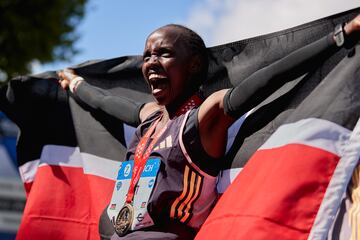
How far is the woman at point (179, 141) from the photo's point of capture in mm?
2688

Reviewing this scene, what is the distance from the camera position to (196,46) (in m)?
3.00

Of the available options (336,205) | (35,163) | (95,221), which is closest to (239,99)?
(336,205)

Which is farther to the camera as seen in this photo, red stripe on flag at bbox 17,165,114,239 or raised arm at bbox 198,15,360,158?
red stripe on flag at bbox 17,165,114,239

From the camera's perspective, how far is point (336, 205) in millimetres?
2383

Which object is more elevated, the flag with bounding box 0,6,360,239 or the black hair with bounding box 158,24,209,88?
the black hair with bounding box 158,24,209,88

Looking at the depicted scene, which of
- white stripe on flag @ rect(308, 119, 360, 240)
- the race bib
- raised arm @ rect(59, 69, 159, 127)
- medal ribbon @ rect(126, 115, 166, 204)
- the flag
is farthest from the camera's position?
raised arm @ rect(59, 69, 159, 127)

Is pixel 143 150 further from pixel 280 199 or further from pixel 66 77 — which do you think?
pixel 66 77

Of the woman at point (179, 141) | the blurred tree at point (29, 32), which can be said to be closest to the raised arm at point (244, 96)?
the woman at point (179, 141)

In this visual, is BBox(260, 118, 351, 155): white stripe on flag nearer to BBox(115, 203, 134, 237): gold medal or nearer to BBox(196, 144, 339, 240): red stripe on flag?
BBox(196, 144, 339, 240): red stripe on flag

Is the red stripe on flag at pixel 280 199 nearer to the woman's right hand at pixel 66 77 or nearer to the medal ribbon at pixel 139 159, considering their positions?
the medal ribbon at pixel 139 159

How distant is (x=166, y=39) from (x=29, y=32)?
40.5 feet

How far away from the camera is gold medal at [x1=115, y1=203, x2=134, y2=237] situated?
2.79 meters

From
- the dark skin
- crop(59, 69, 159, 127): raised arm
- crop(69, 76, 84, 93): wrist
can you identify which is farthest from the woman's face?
crop(69, 76, 84, 93): wrist

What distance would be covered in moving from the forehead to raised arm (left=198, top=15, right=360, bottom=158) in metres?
0.31
